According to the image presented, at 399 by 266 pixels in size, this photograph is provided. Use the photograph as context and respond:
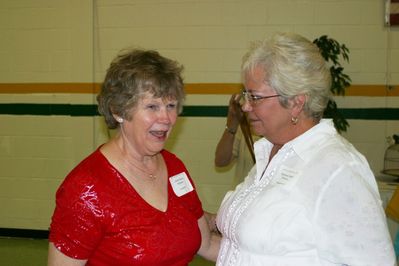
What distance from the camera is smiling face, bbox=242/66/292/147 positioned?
4.79ft

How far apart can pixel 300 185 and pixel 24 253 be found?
3.77m

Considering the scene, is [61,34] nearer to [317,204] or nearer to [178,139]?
[178,139]

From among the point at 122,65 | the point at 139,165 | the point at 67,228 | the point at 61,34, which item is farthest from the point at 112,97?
the point at 61,34

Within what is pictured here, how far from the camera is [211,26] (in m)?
4.32

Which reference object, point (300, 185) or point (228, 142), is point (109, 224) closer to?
point (300, 185)

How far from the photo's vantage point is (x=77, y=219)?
1.50m

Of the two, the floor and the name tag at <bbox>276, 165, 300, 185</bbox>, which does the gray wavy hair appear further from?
the floor

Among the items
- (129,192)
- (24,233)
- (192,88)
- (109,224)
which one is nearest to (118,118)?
(129,192)

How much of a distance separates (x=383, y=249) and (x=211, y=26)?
3.32 m

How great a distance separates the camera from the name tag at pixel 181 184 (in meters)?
1.84

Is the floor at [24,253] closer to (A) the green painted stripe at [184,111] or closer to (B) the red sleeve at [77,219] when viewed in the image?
(A) the green painted stripe at [184,111]

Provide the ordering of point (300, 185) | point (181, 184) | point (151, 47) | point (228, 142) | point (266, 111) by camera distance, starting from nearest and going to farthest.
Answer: point (300, 185)
point (266, 111)
point (181, 184)
point (228, 142)
point (151, 47)

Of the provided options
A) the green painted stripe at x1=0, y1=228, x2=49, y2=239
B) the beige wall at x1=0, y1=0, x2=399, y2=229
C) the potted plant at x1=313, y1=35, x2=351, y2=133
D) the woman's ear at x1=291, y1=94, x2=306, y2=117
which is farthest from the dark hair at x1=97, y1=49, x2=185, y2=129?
the green painted stripe at x1=0, y1=228, x2=49, y2=239

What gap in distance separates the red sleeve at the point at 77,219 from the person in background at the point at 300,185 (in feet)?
1.48
